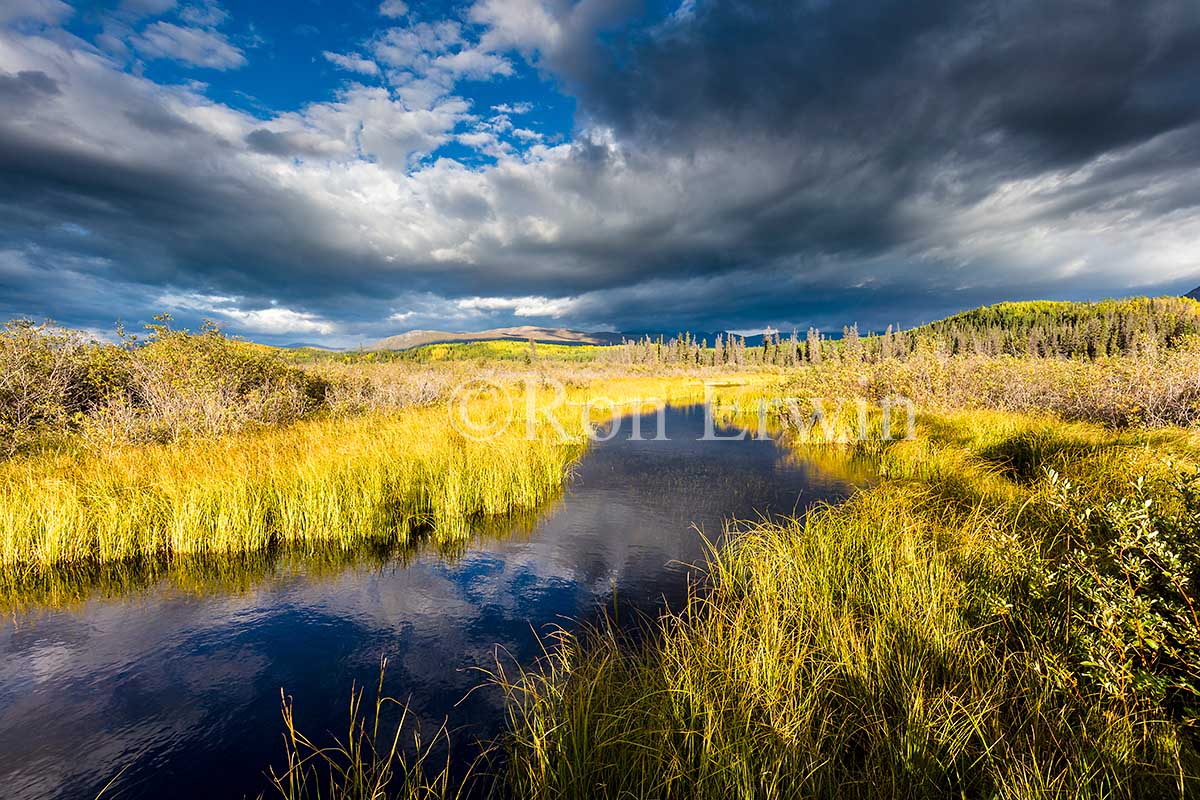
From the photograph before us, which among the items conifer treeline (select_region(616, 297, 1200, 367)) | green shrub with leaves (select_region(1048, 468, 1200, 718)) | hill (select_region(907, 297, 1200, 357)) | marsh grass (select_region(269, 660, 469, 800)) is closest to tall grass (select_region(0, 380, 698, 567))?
marsh grass (select_region(269, 660, 469, 800))

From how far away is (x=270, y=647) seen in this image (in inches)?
217

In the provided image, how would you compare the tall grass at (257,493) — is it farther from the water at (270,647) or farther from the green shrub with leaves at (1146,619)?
the green shrub with leaves at (1146,619)

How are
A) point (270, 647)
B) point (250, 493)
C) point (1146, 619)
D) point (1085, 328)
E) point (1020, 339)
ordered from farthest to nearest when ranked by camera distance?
point (1020, 339) < point (1085, 328) < point (250, 493) < point (270, 647) < point (1146, 619)

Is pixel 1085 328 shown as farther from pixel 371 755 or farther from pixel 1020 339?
pixel 371 755

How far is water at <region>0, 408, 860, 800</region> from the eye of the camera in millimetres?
4062

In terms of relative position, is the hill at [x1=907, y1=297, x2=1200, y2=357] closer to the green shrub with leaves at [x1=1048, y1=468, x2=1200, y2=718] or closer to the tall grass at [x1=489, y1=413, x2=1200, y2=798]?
the tall grass at [x1=489, y1=413, x2=1200, y2=798]

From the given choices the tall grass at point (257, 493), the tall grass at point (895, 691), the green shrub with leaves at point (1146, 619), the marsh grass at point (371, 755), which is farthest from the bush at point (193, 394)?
the green shrub with leaves at point (1146, 619)

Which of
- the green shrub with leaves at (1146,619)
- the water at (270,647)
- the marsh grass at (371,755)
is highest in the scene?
the green shrub with leaves at (1146,619)

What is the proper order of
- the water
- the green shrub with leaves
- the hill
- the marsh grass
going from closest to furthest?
the green shrub with leaves
the marsh grass
the water
the hill

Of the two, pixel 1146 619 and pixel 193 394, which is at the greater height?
pixel 193 394

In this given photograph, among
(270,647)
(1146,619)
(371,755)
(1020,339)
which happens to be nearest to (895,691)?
(1146,619)

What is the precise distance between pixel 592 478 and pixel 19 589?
10.5 meters

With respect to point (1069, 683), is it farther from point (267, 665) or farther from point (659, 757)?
point (267, 665)

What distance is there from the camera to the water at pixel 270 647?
13.3ft
